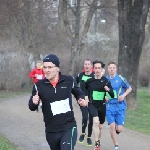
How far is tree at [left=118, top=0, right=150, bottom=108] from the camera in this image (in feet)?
58.2

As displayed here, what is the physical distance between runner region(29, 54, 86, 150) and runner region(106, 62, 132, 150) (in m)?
3.31

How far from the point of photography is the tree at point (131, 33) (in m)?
17.8

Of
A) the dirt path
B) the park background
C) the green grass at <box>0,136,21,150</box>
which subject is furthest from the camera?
the park background

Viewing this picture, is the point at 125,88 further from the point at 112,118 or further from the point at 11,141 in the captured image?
the point at 11,141

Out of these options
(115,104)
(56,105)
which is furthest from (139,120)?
(56,105)

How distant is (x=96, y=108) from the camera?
32.4 ft

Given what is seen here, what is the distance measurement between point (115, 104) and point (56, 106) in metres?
3.59

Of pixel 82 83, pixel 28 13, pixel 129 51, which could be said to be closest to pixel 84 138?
pixel 82 83

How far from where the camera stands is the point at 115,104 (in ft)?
33.0

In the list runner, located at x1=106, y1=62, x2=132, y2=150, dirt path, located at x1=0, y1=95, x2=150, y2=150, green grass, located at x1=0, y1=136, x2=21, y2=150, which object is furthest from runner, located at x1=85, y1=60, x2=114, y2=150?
green grass, located at x1=0, y1=136, x2=21, y2=150

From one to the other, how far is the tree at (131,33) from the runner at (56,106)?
37.4ft

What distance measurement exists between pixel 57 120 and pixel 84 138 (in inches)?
189

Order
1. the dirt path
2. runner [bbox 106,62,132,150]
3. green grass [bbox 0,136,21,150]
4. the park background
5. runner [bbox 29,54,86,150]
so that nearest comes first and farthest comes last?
runner [bbox 29,54,86,150]
green grass [bbox 0,136,21,150]
runner [bbox 106,62,132,150]
the dirt path
the park background

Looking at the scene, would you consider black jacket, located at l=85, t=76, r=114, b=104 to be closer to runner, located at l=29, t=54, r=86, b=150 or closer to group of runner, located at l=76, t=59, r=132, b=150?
group of runner, located at l=76, t=59, r=132, b=150
